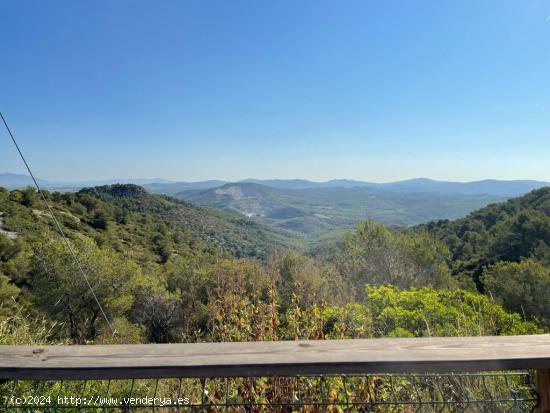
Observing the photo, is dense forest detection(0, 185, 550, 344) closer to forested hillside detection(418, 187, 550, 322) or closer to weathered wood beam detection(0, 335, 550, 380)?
forested hillside detection(418, 187, 550, 322)

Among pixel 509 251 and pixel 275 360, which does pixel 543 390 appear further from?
pixel 509 251

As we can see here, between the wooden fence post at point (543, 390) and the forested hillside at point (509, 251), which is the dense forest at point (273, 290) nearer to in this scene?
the forested hillside at point (509, 251)

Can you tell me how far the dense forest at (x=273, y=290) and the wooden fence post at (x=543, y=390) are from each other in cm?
139

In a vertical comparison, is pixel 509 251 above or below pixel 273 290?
below

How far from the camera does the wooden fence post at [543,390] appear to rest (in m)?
1.05

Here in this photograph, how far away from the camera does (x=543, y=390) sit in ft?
3.46

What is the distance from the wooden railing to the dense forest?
4.60ft

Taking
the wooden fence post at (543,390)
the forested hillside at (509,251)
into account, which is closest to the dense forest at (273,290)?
the forested hillside at (509,251)

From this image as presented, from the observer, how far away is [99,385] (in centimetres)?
306

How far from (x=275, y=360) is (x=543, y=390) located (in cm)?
80

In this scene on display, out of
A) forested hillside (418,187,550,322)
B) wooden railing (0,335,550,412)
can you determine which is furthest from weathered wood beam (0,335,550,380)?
forested hillside (418,187,550,322)

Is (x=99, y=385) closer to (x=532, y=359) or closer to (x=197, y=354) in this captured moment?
(x=197, y=354)

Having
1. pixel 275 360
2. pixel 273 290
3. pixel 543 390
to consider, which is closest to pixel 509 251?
pixel 273 290

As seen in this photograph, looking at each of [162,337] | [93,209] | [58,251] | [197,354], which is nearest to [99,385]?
[197,354]
